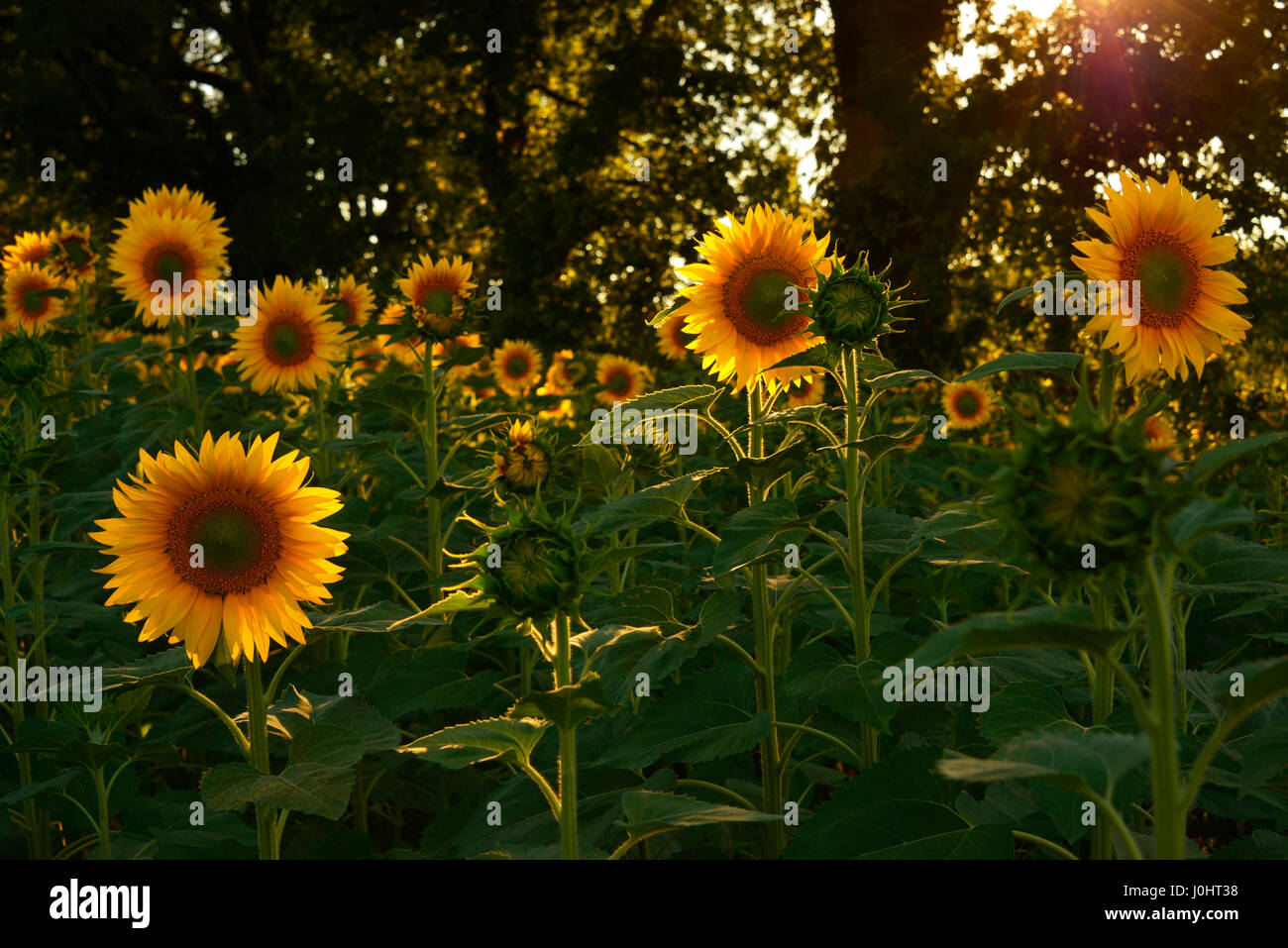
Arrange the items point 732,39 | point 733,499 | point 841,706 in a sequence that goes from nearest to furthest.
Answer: point 841,706 → point 733,499 → point 732,39

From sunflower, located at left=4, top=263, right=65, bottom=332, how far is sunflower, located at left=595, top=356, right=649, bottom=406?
130 inches

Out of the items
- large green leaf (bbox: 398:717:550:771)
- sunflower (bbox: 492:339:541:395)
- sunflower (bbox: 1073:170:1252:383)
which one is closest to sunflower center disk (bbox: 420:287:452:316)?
sunflower (bbox: 1073:170:1252:383)

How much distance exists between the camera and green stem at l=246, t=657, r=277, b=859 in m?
2.12

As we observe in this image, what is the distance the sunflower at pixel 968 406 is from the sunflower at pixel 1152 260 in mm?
5328

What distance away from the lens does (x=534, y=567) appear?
1666mm

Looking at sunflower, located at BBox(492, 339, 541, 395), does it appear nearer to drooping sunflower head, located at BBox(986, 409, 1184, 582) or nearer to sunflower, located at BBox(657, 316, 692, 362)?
sunflower, located at BBox(657, 316, 692, 362)

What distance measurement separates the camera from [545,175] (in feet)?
57.5

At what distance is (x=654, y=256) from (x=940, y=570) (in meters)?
15.1

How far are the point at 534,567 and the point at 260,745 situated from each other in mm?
894

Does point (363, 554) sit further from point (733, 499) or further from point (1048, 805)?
point (1048, 805)

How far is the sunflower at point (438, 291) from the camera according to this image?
4023mm

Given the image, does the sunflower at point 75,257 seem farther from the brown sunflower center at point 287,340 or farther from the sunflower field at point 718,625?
the sunflower field at point 718,625

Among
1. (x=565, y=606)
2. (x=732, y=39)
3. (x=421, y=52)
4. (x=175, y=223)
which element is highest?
(x=732, y=39)

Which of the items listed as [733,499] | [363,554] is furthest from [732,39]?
[363,554]
